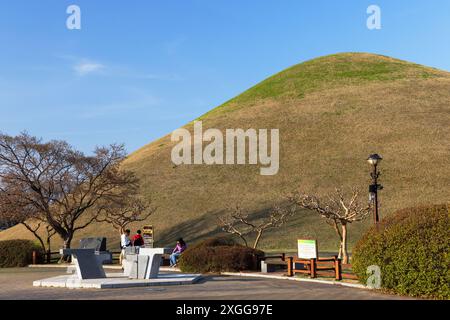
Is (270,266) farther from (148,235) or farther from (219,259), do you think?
(148,235)

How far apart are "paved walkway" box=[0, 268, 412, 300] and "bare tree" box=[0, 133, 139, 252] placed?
732 inches

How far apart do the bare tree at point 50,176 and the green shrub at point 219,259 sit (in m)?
16.2

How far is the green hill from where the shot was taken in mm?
54031

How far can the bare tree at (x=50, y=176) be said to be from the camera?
37.8 meters

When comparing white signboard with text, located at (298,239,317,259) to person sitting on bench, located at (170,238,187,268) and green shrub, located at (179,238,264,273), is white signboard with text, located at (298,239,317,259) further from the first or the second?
person sitting on bench, located at (170,238,187,268)

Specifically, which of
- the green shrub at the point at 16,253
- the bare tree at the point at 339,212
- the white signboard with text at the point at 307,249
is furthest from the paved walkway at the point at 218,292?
the green shrub at the point at 16,253

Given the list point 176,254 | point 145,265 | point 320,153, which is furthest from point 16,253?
point 320,153

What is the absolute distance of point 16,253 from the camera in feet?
107

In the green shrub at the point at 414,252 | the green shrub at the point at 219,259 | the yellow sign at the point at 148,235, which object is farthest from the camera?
the yellow sign at the point at 148,235

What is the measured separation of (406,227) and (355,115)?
210 ft

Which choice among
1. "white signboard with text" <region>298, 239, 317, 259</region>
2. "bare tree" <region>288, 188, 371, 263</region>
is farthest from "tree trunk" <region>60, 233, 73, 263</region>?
"white signboard with text" <region>298, 239, 317, 259</region>

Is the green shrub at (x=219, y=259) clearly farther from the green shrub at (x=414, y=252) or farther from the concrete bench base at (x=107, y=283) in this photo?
the green shrub at (x=414, y=252)
